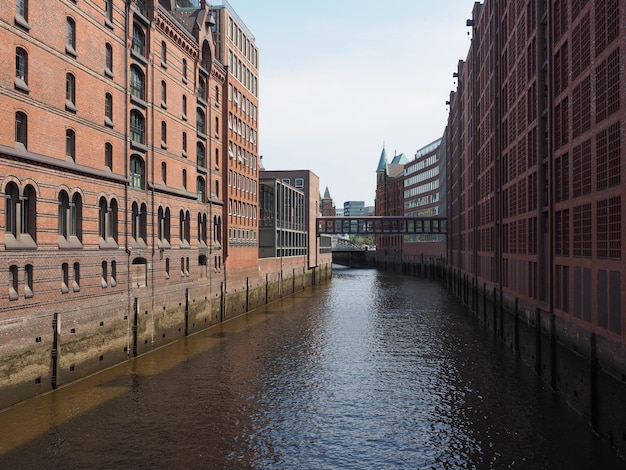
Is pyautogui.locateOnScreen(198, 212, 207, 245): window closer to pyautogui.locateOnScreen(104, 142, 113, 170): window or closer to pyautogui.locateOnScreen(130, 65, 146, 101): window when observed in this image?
pyautogui.locateOnScreen(130, 65, 146, 101): window

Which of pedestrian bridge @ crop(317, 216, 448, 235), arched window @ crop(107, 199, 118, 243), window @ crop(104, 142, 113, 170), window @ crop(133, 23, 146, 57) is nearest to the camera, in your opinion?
window @ crop(104, 142, 113, 170)

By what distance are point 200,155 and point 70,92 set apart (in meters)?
18.3

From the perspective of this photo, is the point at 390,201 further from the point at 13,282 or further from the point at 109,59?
the point at 13,282

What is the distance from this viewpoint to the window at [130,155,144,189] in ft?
107

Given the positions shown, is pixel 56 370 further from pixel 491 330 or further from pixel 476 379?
pixel 491 330

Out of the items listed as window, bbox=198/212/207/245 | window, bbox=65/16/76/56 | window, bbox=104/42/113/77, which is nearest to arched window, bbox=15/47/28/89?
window, bbox=65/16/76/56

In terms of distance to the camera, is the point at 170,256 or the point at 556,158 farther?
the point at 170,256

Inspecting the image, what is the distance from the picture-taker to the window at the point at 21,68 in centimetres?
2222

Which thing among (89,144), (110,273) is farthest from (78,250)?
(89,144)

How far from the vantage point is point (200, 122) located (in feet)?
145

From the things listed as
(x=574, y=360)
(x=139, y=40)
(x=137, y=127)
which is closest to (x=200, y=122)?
(x=139, y=40)

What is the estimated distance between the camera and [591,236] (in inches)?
899

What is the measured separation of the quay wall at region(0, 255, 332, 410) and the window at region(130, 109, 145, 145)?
8573 mm

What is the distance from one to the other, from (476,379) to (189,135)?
83.4ft
